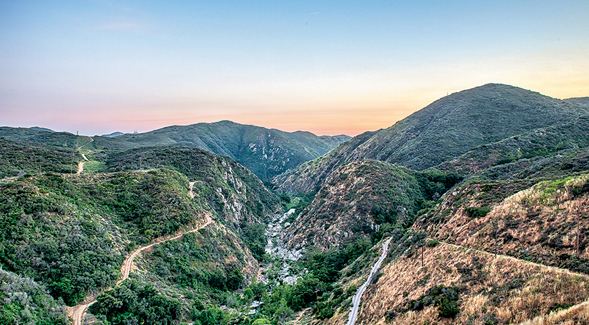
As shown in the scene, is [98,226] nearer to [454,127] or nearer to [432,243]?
[432,243]

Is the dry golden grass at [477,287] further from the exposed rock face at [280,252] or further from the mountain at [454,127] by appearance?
the mountain at [454,127]

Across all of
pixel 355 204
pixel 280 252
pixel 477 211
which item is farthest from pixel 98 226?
pixel 355 204

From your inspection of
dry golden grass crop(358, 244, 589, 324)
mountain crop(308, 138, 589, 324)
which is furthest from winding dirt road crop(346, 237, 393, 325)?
dry golden grass crop(358, 244, 589, 324)

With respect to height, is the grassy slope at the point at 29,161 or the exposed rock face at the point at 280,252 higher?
the grassy slope at the point at 29,161

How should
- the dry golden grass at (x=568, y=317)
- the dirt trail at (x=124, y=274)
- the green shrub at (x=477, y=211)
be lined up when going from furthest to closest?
the green shrub at (x=477, y=211) → the dirt trail at (x=124, y=274) → the dry golden grass at (x=568, y=317)

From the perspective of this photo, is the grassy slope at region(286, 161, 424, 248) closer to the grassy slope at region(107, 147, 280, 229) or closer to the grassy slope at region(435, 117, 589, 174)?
the grassy slope at region(435, 117, 589, 174)

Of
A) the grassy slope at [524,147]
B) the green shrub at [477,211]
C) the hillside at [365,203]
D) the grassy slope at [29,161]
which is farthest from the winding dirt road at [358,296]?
the grassy slope at [29,161]

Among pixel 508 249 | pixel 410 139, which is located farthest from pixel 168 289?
pixel 410 139
